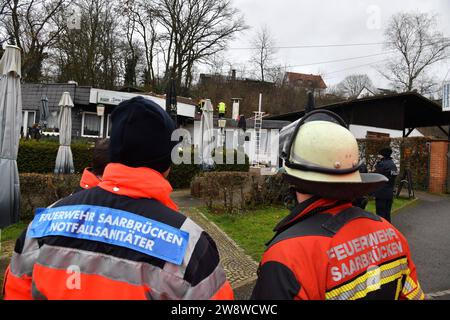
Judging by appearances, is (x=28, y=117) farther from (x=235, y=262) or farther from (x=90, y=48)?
(x=235, y=262)

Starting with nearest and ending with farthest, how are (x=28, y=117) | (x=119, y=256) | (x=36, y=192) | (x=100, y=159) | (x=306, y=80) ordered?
(x=119, y=256)
(x=100, y=159)
(x=36, y=192)
(x=28, y=117)
(x=306, y=80)

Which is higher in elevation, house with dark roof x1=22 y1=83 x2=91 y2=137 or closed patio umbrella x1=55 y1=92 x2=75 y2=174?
house with dark roof x1=22 y1=83 x2=91 y2=137

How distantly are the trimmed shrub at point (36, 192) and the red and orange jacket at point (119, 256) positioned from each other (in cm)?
726

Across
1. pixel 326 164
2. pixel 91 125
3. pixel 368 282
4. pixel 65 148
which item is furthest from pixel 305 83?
pixel 368 282

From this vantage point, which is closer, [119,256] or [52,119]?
[119,256]

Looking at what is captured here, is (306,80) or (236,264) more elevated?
(306,80)

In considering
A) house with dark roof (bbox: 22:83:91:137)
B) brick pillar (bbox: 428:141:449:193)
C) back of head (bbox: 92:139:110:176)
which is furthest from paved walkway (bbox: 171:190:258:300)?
house with dark roof (bbox: 22:83:91:137)

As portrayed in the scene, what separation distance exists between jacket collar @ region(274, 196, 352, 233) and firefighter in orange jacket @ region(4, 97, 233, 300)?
384 millimetres

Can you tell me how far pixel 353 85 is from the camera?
60594 mm

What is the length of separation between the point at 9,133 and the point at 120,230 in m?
5.68

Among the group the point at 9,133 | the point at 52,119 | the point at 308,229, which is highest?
the point at 52,119

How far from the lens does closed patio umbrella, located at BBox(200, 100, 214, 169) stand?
49.2ft

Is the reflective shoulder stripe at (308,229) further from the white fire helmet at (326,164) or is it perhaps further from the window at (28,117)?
the window at (28,117)

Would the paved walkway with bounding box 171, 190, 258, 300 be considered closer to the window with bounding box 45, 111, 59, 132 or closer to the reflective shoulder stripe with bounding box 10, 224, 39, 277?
the reflective shoulder stripe with bounding box 10, 224, 39, 277
